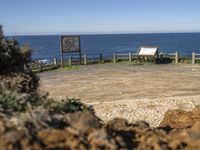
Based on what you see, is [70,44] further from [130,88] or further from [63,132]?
[63,132]

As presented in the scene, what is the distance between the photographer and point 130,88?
24.2 metres

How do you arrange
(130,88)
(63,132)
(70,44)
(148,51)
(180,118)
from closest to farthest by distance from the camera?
(63,132), (180,118), (130,88), (148,51), (70,44)

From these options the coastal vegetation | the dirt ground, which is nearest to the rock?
the coastal vegetation

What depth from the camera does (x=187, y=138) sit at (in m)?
5.48

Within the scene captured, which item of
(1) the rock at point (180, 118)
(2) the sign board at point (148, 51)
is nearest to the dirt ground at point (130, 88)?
(2) the sign board at point (148, 51)

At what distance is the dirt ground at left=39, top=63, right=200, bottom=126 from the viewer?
1750 centimetres

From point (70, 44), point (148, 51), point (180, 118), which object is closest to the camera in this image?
point (180, 118)

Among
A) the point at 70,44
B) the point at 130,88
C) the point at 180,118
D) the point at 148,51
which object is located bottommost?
the point at 130,88

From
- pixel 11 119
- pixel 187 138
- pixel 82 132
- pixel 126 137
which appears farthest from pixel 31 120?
pixel 187 138

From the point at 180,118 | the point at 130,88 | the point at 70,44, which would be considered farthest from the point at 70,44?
the point at 180,118

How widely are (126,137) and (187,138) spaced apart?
792mm

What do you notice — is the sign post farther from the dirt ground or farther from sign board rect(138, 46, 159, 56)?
sign board rect(138, 46, 159, 56)

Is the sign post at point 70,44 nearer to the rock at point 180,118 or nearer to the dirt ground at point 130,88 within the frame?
the dirt ground at point 130,88

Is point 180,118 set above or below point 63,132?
below
